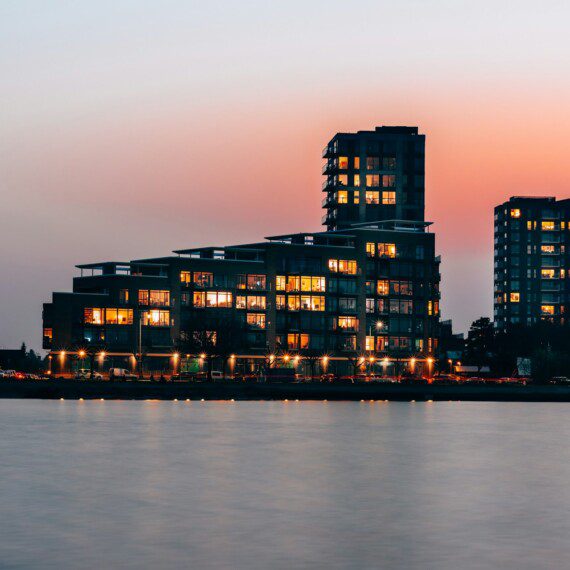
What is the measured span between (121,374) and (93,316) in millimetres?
12597

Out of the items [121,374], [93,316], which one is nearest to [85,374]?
[121,374]

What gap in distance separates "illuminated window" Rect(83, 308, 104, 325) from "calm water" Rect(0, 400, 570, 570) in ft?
304

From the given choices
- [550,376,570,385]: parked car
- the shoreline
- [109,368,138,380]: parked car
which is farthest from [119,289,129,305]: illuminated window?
[550,376,570,385]: parked car

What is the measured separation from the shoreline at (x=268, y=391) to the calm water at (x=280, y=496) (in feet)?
208

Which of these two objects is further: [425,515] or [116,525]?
[425,515]

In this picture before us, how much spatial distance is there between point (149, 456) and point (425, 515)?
3022 centimetres

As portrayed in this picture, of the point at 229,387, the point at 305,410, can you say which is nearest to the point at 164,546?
the point at 305,410

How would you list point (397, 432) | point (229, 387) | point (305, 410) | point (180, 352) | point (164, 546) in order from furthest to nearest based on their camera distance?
point (180, 352), point (229, 387), point (305, 410), point (397, 432), point (164, 546)

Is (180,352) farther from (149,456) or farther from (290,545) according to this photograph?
(290,545)

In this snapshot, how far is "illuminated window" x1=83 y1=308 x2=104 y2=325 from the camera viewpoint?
7712 inches

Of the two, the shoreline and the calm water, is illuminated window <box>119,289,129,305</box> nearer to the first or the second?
the shoreline

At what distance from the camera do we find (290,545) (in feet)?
121

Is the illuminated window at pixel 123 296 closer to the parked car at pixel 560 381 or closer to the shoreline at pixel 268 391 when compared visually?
the shoreline at pixel 268 391

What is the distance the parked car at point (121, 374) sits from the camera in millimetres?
185375
